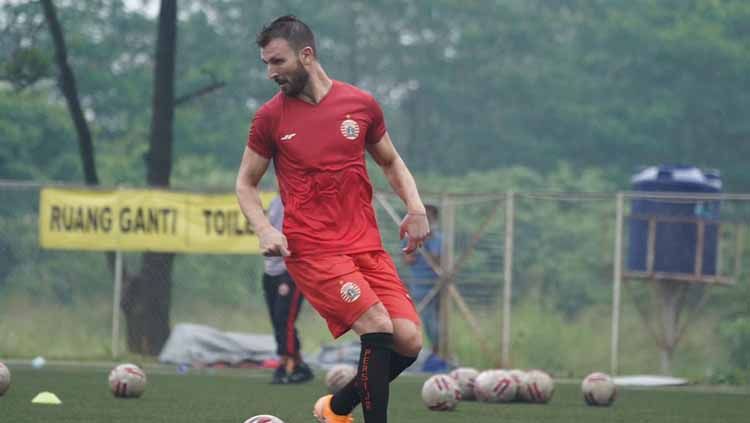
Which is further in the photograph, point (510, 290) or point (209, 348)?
point (209, 348)

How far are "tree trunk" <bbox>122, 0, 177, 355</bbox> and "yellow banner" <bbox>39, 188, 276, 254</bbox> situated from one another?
117cm

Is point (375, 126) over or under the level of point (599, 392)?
over

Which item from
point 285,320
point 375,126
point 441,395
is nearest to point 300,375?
point 285,320

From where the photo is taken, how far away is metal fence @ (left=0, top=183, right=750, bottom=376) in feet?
60.8

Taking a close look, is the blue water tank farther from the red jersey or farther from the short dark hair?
the short dark hair

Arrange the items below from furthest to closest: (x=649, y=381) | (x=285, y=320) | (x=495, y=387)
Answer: (x=649, y=381)
(x=285, y=320)
(x=495, y=387)

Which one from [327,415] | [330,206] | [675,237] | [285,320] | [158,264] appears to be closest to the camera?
[330,206]

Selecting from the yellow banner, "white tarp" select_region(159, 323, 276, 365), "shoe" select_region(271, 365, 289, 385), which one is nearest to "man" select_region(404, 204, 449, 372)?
"white tarp" select_region(159, 323, 276, 365)

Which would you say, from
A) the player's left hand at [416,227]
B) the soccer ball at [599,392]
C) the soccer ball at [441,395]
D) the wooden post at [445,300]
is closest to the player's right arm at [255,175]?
the player's left hand at [416,227]

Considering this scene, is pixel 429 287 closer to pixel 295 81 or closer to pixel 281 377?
pixel 281 377

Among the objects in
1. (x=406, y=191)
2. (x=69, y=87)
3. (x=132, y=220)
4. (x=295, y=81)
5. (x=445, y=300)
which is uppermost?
(x=69, y=87)

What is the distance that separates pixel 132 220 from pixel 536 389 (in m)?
7.55

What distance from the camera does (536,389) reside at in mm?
12398

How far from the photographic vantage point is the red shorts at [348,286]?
7.44 metres
